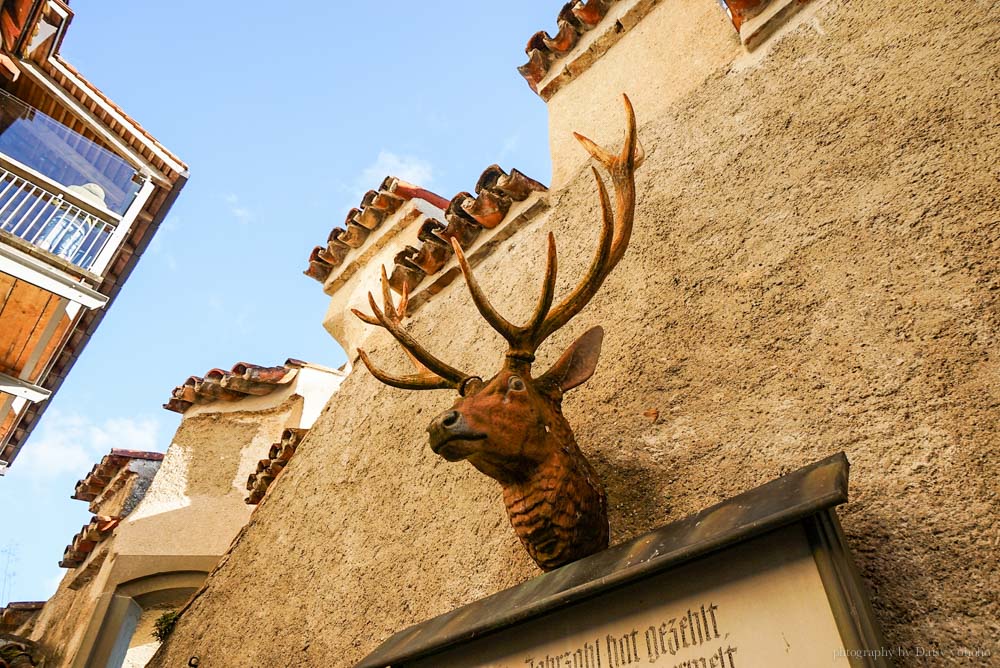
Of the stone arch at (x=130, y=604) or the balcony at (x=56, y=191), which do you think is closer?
the stone arch at (x=130, y=604)

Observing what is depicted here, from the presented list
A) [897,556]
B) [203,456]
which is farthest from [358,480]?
[203,456]

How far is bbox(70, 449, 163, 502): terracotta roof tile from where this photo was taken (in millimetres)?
6566

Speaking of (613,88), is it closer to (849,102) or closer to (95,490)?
(849,102)

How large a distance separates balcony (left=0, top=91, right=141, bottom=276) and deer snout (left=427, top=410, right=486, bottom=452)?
5639 mm

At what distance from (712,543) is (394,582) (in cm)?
147

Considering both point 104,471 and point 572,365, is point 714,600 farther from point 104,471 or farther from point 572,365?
point 104,471

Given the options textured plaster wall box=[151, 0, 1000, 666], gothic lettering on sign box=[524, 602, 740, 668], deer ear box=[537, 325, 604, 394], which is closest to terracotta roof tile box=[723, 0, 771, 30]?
textured plaster wall box=[151, 0, 1000, 666]

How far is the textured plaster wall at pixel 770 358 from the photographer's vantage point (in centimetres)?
146

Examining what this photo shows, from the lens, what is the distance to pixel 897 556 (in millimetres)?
1367

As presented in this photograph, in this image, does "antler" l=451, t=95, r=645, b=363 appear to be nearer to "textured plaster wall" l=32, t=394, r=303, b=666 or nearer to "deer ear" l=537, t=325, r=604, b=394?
"deer ear" l=537, t=325, r=604, b=394

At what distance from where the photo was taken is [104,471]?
22.1 feet

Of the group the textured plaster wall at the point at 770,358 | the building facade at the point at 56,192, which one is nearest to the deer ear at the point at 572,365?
the textured plaster wall at the point at 770,358

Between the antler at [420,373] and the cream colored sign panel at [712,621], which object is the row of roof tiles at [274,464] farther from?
the cream colored sign panel at [712,621]

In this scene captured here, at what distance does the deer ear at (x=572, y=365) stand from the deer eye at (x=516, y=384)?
0.11 metres
